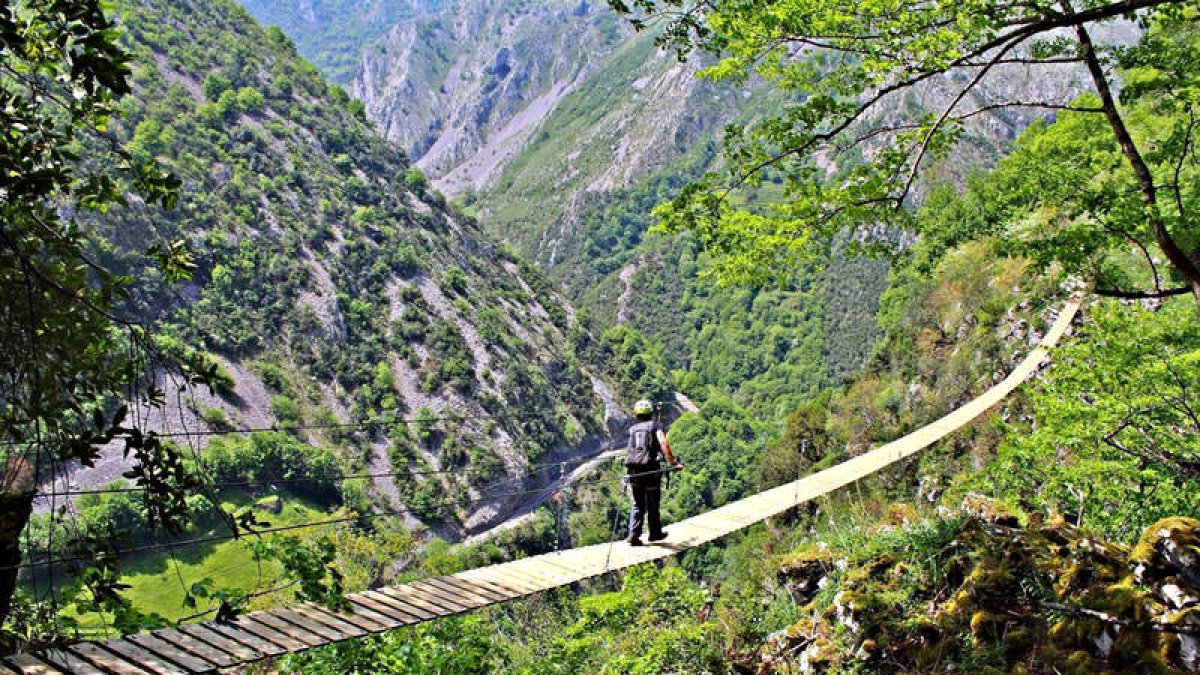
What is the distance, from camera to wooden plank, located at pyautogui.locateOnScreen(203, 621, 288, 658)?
4.82 metres

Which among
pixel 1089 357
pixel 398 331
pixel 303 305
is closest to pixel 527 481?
pixel 398 331

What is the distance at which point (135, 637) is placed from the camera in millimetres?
4680

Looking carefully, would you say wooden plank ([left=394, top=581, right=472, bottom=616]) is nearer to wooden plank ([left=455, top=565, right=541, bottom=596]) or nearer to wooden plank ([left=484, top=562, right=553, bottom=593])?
wooden plank ([left=455, top=565, right=541, bottom=596])

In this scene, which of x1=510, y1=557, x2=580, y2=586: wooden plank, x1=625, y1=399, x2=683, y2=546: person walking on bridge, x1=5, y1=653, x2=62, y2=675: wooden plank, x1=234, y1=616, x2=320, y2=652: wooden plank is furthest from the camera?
x1=625, y1=399, x2=683, y2=546: person walking on bridge

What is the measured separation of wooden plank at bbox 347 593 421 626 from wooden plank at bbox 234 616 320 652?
687 millimetres

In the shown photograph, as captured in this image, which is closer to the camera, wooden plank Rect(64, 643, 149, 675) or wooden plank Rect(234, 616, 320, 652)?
wooden plank Rect(64, 643, 149, 675)

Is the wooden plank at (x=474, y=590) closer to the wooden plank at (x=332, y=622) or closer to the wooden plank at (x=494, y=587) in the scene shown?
the wooden plank at (x=494, y=587)

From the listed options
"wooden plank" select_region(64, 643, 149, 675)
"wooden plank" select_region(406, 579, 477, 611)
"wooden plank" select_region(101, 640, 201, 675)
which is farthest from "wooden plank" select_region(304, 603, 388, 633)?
"wooden plank" select_region(64, 643, 149, 675)

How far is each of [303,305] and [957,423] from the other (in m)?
83.0

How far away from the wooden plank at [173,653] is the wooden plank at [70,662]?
1.10 ft

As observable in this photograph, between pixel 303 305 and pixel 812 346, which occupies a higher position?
pixel 303 305

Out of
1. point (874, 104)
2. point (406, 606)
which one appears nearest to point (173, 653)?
point (406, 606)

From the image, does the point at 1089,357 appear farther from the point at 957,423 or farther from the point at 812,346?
the point at 812,346

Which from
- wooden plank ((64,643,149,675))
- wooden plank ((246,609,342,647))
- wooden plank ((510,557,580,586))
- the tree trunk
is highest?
the tree trunk
